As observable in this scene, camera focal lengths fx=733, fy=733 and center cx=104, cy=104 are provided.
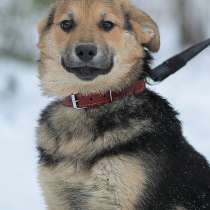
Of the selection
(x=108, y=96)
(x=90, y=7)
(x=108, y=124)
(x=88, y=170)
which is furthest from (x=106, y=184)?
(x=90, y=7)

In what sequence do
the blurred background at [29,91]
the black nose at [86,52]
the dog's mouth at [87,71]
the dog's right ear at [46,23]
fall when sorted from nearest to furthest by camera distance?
the black nose at [86,52] < the dog's mouth at [87,71] < the dog's right ear at [46,23] < the blurred background at [29,91]

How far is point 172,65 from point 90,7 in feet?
2.96

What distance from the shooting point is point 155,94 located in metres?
5.07

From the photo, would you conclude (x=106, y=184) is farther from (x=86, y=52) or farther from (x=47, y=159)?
(x=86, y=52)

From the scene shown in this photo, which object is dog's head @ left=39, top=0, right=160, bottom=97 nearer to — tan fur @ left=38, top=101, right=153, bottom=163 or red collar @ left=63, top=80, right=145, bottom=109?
red collar @ left=63, top=80, right=145, bottom=109

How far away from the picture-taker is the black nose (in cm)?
470

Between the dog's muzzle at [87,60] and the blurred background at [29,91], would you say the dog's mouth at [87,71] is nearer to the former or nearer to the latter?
the dog's muzzle at [87,60]

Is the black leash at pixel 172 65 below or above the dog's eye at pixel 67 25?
below

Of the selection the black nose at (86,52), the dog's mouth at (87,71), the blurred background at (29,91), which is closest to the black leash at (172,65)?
the dog's mouth at (87,71)

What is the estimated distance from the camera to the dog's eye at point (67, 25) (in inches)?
197

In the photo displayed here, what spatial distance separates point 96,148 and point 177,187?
0.59m

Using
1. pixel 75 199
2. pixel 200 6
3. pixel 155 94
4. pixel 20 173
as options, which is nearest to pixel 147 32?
pixel 155 94

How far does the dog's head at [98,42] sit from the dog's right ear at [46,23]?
0.01 m

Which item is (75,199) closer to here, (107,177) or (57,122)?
(107,177)
